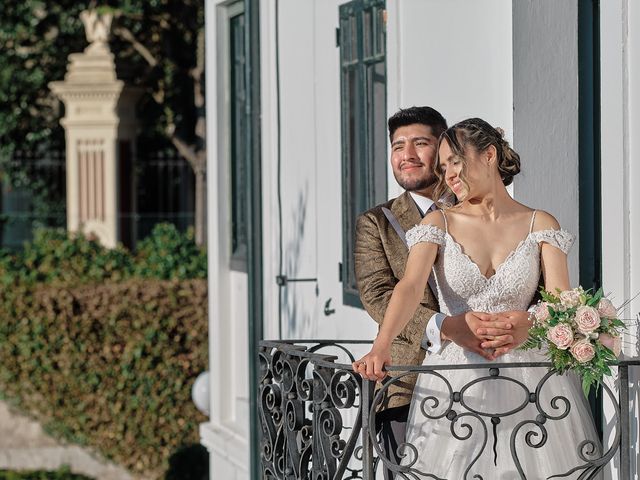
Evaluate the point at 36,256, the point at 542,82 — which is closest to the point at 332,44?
the point at 542,82

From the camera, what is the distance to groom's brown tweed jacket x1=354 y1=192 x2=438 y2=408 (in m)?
5.03

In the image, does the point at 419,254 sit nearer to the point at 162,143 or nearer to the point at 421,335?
the point at 421,335

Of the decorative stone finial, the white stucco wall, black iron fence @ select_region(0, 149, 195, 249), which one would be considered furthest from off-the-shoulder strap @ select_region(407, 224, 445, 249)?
black iron fence @ select_region(0, 149, 195, 249)

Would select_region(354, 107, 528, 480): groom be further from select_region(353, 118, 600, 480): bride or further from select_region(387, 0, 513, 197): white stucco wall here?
select_region(387, 0, 513, 197): white stucco wall

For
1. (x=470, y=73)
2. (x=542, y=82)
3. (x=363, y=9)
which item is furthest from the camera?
(x=363, y=9)

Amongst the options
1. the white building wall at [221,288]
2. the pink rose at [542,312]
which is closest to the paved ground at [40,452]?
the white building wall at [221,288]

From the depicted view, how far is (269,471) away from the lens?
18.6 feet

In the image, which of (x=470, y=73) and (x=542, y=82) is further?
(x=470, y=73)

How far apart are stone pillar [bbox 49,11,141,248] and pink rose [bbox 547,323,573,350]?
1448 cm

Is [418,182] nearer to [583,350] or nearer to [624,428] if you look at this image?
[583,350]

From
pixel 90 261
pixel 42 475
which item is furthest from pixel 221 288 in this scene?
pixel 90 261

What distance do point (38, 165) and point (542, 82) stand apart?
51.3ft

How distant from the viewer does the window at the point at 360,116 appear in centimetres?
716

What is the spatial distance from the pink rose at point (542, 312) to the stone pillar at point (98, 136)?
567 inches
